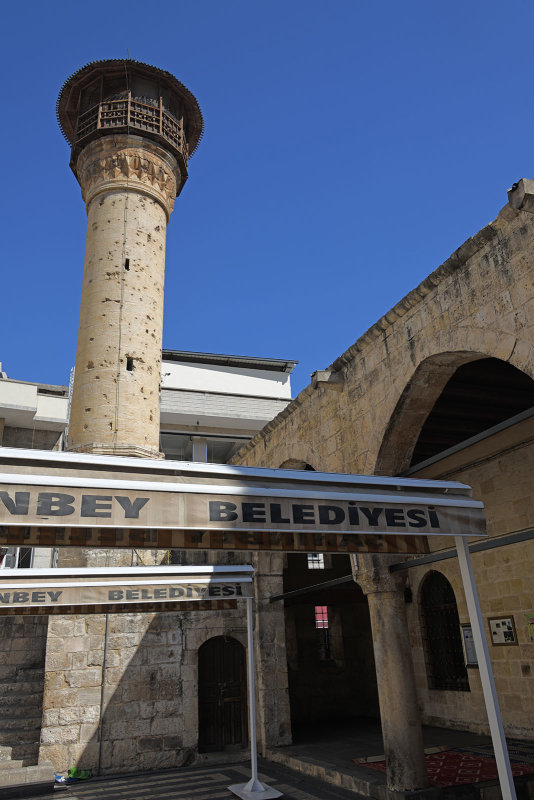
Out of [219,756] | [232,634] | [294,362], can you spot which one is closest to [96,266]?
[232,634]

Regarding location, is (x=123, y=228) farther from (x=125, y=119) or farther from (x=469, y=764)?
(x=469, y=764)

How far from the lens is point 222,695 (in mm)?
10484

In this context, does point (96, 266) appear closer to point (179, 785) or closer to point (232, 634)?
point (232, 634)

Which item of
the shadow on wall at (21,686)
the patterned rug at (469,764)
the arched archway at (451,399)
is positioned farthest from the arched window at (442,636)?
the shadow on wall at (21,686)

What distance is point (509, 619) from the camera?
9.10m

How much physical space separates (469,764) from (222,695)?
16.0 feet

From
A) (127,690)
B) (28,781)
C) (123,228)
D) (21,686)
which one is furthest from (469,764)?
(123,228)

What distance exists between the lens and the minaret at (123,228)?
1272 centimetres

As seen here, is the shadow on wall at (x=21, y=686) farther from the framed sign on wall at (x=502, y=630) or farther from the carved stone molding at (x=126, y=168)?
the carved stone molding at (x=126, y=168)

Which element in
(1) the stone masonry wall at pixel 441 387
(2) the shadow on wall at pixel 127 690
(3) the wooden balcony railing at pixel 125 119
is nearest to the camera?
(1) the stone masonry wall at pixel 441 387

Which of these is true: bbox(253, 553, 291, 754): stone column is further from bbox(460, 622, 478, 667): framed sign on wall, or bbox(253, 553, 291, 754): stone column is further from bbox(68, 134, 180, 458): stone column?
bbox(68, 134, 180, 458): stone column

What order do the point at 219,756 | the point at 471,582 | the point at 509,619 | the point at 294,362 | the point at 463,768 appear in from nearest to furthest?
the point at 471,582 < the point at 463,768 < the point at 509,619 < the point at 219,756 < the point at 294,362

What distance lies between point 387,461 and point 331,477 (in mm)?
2852

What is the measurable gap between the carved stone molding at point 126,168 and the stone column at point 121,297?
26 mm
